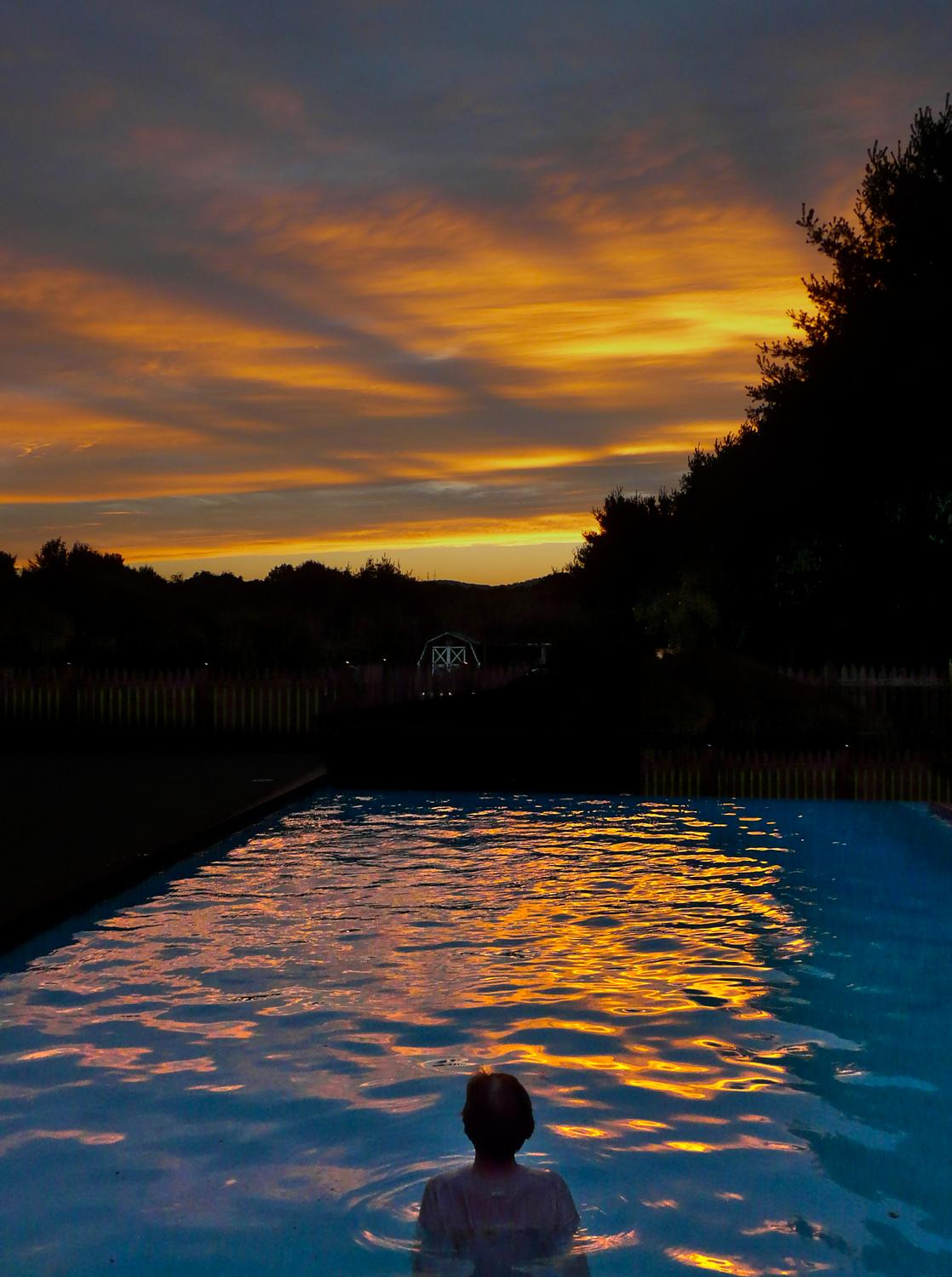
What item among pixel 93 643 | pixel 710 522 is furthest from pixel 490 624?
pixel 710 522

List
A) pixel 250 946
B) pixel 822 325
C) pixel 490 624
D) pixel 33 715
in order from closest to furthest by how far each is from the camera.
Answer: pixel 250 946 → pixel 33 715 → pixel 822 325 → pixel 490 624

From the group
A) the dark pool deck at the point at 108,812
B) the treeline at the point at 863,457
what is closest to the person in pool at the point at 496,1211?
the dark pool deck at the point at 108,812

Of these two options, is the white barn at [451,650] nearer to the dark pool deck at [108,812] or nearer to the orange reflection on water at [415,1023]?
the dark pool deck at [108,812]

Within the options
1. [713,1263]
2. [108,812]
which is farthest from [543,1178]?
[108,812]

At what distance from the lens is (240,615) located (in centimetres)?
8231

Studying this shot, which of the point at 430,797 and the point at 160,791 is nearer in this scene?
the point at 160,791

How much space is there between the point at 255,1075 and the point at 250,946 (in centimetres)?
303

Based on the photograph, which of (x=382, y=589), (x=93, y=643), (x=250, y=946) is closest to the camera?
(x=250, y=946)

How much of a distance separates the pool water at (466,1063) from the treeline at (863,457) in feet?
73.9

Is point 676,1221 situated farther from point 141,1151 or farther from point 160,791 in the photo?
point 160,791

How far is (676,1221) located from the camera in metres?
5.68

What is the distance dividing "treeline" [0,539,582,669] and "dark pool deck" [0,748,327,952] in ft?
69.6

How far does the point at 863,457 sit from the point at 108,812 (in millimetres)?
24953

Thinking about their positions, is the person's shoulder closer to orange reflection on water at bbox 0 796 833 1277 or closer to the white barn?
orange reflection on water at bbox 0 796 833 1277
